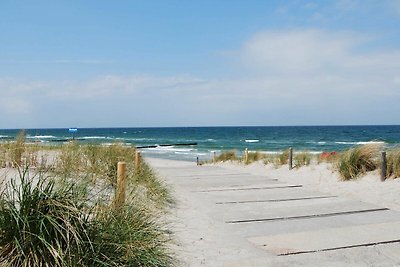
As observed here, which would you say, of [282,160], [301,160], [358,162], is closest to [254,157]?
[282,160]

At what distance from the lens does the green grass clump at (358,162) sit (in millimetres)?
11281

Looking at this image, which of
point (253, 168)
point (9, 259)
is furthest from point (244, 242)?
point (253, 168)

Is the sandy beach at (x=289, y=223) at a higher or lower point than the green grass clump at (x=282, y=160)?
lower

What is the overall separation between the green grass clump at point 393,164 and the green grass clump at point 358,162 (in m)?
0.53

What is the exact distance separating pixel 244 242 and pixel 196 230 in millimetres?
869

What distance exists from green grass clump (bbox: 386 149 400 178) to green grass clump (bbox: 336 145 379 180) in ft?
1.75

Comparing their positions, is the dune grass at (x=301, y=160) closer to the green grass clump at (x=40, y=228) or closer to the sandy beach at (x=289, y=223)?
the sandy beach at (x=289, y=223)

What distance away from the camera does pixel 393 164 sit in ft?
34.4

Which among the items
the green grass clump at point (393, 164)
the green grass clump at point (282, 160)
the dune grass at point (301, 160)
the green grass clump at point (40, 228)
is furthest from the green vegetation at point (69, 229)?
the green grass clump at point (282, 160)

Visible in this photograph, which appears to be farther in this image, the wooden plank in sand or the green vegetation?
the wooden plank in sand

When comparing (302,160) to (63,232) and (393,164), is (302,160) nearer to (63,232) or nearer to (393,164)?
(393,164)

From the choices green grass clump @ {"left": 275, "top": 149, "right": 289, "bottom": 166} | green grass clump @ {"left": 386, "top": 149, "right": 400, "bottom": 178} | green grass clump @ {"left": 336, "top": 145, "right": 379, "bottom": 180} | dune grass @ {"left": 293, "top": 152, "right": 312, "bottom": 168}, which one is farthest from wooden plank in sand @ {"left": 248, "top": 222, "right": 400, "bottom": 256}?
green grass clump @ {"left": 275, "top": 149, "right": 289, "bottom": 166}

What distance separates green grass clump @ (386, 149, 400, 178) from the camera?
1033 cm

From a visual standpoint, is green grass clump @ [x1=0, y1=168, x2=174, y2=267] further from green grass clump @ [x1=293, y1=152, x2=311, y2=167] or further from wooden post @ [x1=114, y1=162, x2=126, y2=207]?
green grass clump @ [x1=293, y1=152, x2=311, y2=167]
